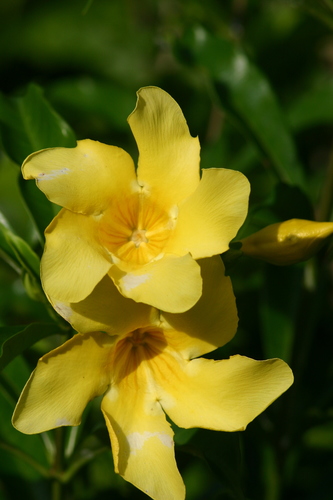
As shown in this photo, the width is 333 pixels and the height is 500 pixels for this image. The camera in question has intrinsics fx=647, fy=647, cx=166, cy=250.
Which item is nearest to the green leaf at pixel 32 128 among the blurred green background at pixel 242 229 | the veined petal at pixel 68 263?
the blurred green background at pixel 242 229

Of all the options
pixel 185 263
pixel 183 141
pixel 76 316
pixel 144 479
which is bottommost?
pixel 144 479

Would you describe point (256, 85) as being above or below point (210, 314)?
above

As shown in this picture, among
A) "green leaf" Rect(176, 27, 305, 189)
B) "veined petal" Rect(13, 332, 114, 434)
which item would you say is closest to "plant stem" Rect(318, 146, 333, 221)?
"green leaf" Rect(176, 27, 305, 189)

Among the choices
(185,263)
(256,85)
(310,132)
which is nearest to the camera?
(185,263)

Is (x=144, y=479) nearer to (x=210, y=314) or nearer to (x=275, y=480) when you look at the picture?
(x=210, y=314)

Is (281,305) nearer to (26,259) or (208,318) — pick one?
(208,318)

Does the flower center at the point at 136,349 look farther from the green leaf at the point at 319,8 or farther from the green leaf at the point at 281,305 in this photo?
the green leaf at the point at 319,8

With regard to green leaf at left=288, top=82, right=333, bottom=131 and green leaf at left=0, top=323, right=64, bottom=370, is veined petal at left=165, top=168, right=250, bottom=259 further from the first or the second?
green leaf at left=288, top=82, right=333, bottom=131

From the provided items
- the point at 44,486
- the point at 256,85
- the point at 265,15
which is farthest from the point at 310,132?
the point at 44,486
